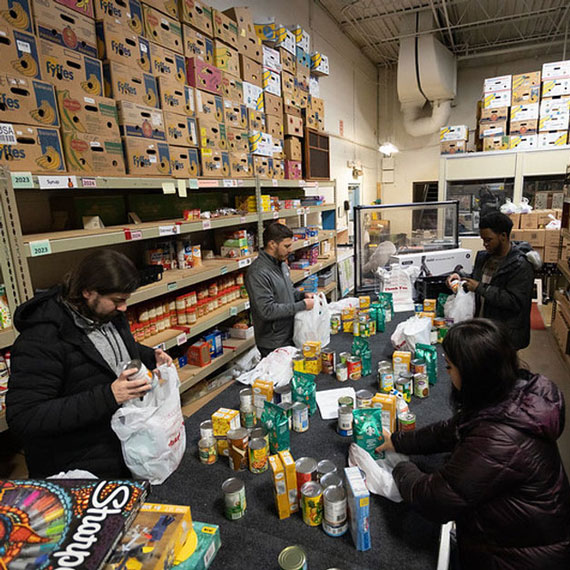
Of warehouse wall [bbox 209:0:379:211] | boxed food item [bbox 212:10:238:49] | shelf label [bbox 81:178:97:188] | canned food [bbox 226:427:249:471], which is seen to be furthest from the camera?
warehouse wall [bbox 209:0:379:211]

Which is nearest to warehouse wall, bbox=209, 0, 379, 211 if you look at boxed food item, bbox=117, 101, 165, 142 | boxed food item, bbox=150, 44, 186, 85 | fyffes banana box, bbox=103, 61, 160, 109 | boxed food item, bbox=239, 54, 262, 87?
boxed food item, bbox=239, 54, 262, 87

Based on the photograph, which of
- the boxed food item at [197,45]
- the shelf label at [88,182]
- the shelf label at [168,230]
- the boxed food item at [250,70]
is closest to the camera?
the shelf label at [88,182]

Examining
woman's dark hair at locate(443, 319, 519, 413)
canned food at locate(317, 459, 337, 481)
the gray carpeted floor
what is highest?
woman's dark hair at locate(443, 319, 519, 413)

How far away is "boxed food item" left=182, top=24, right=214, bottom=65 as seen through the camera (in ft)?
9.90

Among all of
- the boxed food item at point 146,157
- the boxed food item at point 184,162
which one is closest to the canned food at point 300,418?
the boxed food item at point 146,157

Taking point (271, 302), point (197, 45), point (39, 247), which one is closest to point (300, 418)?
point (271, 302)

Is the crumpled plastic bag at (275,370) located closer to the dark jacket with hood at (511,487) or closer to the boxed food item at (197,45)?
the dark jacket with hood at (511,487)

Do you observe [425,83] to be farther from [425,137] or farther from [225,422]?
[225,422]

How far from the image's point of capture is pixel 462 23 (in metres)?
7.81

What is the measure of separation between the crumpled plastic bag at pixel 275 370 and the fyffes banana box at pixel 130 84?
6.08 feet

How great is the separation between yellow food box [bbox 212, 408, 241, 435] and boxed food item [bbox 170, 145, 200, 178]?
1.85 metres

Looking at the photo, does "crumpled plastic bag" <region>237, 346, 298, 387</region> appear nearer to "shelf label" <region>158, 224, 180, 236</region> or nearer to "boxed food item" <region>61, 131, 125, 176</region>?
"shelf label" <region>158, 224, 180, 236</region>

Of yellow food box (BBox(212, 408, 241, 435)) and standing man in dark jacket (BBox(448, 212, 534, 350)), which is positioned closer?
yellow food box (BBox(212, 408, 241, 435))

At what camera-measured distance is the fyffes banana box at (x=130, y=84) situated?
7.86 feet
